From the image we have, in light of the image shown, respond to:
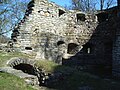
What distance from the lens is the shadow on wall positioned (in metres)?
14.3

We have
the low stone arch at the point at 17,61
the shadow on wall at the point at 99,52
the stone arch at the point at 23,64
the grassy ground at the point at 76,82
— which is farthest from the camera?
the shadow on wall at the point at 99,52

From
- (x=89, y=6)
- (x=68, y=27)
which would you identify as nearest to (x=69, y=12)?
(x=68, y=27)

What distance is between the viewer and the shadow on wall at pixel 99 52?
47.0ft

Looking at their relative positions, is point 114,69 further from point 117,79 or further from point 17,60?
point 17,60

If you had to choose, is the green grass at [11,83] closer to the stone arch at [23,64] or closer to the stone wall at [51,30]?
the stone arch at [23,64]

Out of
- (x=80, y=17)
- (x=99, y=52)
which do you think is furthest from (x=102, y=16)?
(x=99, y=52)

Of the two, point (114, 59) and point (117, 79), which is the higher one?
point (114, 59)

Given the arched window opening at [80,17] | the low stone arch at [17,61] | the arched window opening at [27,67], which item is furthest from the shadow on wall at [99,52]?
the low stone arch at [17,61]

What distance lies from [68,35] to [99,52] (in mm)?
2085

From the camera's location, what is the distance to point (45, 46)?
13562 mm

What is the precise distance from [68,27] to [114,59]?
12.6ft

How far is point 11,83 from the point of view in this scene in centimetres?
689

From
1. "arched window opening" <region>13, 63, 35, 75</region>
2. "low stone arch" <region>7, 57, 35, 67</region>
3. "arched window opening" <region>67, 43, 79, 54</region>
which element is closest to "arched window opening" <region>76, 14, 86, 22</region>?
"arched window opening" <region>67, 43, 79, 54</region>

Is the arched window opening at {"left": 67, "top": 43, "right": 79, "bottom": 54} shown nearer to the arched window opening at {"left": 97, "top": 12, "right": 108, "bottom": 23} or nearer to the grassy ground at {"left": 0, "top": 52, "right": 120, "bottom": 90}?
the arched window opening at {"left": 97, "top": 12, "right": 108, "bottom": 23}
